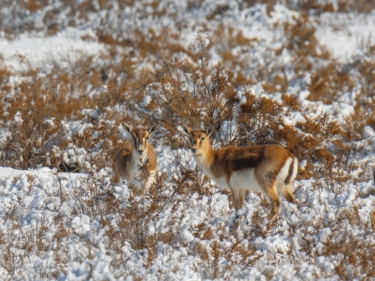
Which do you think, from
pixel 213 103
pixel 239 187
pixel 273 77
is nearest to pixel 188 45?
pixel 273 77

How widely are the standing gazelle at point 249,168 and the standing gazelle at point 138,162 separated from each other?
30.1 inches

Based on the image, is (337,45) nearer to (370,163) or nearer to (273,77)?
(273,77)

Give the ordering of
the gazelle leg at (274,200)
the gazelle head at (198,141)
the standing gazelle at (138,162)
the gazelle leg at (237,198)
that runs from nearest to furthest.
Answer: the gazelle leg at (274,200)
the gazelle leg at (237,198)
the gazelle head at (198,141)
the standing gazelle at (138,162)

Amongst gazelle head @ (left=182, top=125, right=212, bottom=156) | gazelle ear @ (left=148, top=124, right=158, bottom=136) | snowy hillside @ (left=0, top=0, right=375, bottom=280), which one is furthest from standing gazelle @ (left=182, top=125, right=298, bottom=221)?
gazelle ear @ (left=148, top=124, right=158, bottom=136)

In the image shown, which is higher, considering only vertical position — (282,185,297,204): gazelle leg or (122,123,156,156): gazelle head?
(122,123,156,156): gazelle head

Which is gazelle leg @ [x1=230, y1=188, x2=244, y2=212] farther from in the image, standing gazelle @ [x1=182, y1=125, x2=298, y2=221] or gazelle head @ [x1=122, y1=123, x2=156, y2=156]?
gazelle head @ [x1=122, y1=123, x2=156, y2=156]

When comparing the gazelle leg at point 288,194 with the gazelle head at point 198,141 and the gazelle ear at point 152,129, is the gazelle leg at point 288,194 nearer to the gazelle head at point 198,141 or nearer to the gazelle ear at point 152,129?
the gazelle head at point 198,141

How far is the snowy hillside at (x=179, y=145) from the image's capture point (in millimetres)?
7039

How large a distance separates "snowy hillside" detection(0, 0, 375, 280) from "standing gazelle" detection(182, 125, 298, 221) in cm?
27

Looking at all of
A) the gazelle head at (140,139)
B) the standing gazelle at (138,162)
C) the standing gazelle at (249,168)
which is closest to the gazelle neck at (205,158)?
the standing gazelle at (249,168)

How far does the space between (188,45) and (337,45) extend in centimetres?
579

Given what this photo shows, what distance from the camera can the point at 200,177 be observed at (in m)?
10.1

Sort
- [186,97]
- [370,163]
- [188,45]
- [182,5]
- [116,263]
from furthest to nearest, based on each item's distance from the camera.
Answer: [182,5]
[188,45]
[186,97]
[370,163]
[116,263]

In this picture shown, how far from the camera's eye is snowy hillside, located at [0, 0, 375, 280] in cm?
704
